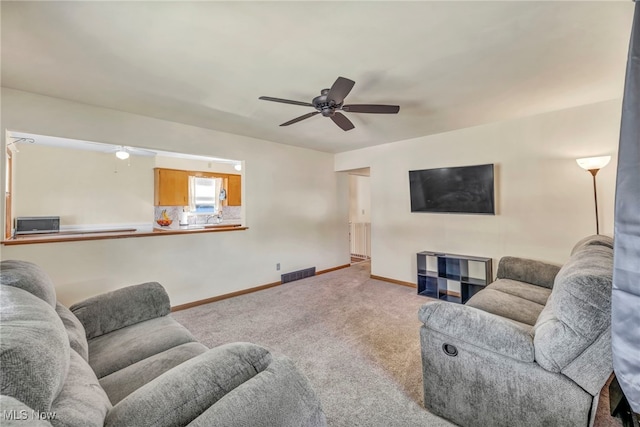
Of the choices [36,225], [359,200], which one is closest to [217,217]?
[36,225]

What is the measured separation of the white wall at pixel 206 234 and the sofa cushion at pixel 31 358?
236cm

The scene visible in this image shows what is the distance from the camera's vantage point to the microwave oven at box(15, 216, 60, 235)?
3934 millimetres

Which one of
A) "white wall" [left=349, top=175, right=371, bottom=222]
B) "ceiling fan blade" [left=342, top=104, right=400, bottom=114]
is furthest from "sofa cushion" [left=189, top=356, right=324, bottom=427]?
"white wall" [left=349, top=175, right=371, bottom=222]

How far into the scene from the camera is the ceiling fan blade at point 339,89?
186cm

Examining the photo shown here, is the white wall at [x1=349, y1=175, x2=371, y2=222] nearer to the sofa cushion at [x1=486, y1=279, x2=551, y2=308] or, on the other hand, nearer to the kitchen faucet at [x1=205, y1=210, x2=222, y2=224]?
the kitchen faucet at [x1=205, y1=210, x2=222, y2=224]

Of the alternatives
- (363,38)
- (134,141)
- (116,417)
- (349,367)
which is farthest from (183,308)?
(363,38)

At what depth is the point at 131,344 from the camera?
5.17ft

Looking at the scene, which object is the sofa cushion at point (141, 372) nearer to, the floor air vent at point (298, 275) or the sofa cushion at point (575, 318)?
the sofa cushion at point (575, 318)

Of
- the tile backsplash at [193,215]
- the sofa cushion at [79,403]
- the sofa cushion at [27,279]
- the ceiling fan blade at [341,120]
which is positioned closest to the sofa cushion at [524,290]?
the ceiling fan blade at [341,120]

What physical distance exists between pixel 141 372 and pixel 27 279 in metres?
0.73

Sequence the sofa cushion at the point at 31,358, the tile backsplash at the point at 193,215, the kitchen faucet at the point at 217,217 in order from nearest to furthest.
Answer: the sofa cushion at the point at 31,358
the tile backsplash at the point at 193,215
the kitchen faucet at the point at 217,217

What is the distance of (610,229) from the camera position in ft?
9.02

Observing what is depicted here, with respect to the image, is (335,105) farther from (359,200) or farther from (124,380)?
(359,200)

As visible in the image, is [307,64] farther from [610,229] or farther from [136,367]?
[610,229]
